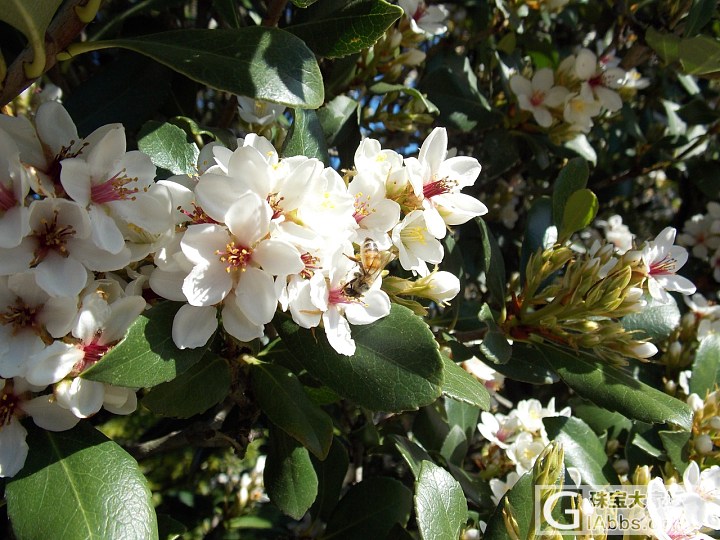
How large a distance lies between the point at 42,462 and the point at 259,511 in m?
1.82

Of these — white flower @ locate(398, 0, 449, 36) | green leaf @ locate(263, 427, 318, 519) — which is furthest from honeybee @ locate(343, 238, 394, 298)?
white flower @ locate(398, 0, 449, 36)

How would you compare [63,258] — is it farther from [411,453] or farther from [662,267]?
[662,267]

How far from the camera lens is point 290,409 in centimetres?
129

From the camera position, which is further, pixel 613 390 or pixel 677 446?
pixel 677 446

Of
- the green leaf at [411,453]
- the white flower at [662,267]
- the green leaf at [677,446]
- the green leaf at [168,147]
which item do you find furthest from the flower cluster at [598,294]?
the green leaf at [168,147]

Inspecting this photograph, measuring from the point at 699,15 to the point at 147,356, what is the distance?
1970 mm

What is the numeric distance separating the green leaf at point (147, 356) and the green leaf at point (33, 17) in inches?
19.9

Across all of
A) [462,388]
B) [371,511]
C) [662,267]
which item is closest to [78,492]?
[462,388]

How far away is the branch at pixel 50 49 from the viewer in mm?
1159

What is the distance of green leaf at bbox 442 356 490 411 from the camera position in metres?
1.28

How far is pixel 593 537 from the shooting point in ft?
4.55

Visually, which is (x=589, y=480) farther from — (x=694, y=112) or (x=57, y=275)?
(x=694, y=112)

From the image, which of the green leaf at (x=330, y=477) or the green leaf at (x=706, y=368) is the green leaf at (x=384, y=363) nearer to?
the green leaf at (x=330, y=477)

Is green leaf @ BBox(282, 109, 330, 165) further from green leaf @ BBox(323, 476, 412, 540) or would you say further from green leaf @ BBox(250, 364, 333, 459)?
green leaf @ BBox(323, 476, 412, 540)
